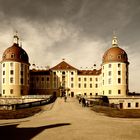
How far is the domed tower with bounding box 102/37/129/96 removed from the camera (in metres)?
71.1

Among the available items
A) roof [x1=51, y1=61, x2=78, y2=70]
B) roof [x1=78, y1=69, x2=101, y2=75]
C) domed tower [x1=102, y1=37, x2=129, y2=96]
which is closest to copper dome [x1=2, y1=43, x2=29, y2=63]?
roof [x1=51, y1=61, x2=78, y2=70]

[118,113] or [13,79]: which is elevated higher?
[13,79]

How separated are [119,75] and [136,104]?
9.34 meters

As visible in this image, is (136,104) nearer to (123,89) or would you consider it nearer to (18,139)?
(123,89)

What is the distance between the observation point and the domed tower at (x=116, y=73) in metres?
71.1

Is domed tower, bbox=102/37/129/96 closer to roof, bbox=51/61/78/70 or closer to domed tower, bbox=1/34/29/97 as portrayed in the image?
roof, bbox=51/61/78/70

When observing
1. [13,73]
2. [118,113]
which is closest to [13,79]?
[13,73]

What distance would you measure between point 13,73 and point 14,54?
528 cm

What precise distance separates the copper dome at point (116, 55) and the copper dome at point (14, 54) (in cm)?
2363

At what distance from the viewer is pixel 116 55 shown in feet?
236

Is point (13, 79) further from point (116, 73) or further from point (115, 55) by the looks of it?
Result: point (115, 55)

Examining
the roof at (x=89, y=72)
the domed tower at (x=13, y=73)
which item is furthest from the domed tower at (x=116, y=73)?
the domed tower at (x=13, y=73)

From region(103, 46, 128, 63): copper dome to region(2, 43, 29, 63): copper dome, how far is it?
930 inches

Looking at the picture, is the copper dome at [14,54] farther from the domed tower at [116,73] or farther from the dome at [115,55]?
the domed tower at [116,73]
